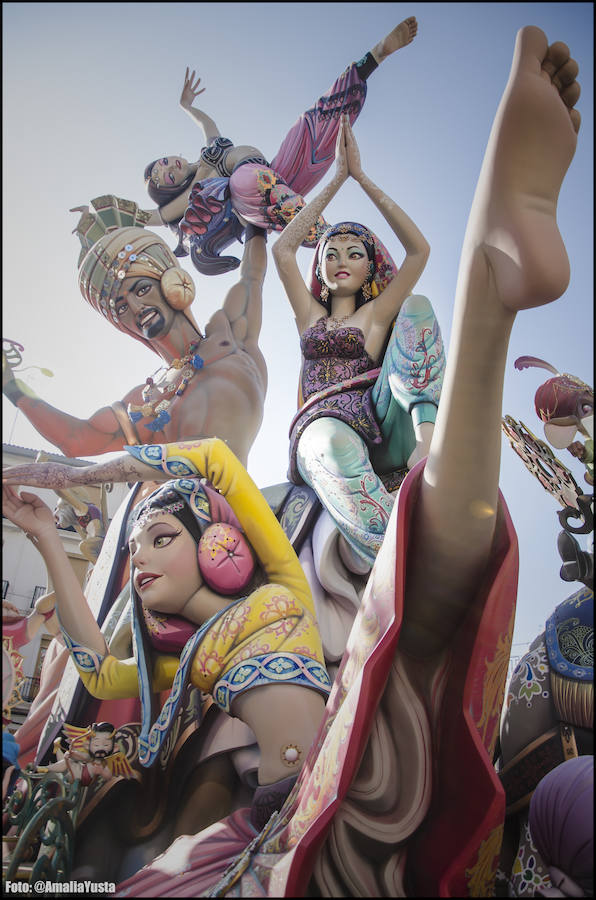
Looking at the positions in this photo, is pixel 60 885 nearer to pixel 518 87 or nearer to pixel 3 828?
pixel 3 828

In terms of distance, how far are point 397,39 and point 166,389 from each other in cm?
188

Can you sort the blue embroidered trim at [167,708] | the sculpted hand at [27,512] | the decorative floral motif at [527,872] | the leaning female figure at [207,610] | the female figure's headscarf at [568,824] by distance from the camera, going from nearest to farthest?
the female figure's headscarf at [568,824]
the decorative floral motif at [527,872]
the leaning female figure at [207,610]
the blue embroidered trim at [167,708]
the sculpted hand at [27,512]

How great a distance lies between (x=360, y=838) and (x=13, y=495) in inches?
54.6

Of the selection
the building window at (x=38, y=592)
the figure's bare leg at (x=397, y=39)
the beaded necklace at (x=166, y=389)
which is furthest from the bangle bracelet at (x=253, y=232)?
the building window at (x=38, y=592)

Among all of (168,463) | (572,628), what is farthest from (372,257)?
(572,628)

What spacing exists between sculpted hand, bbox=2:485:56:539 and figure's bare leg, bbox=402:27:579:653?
1228mm

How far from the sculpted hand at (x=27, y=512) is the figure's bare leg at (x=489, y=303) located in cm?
123

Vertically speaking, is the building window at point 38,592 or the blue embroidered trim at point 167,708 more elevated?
the building window at point 38,592

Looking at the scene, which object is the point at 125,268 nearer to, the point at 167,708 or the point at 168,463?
the point at 168,463

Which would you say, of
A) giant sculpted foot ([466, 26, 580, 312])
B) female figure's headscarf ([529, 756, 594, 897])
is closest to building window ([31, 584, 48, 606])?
female figure's headscarf ([529, 756, 594, 897])

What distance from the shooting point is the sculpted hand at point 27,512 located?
79.0 inches

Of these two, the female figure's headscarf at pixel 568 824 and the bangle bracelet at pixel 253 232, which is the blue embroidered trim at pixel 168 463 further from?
the bangle bracelet at pixel 253 232

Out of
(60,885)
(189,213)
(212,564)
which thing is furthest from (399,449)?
(189,213)

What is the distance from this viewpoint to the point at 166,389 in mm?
3168
